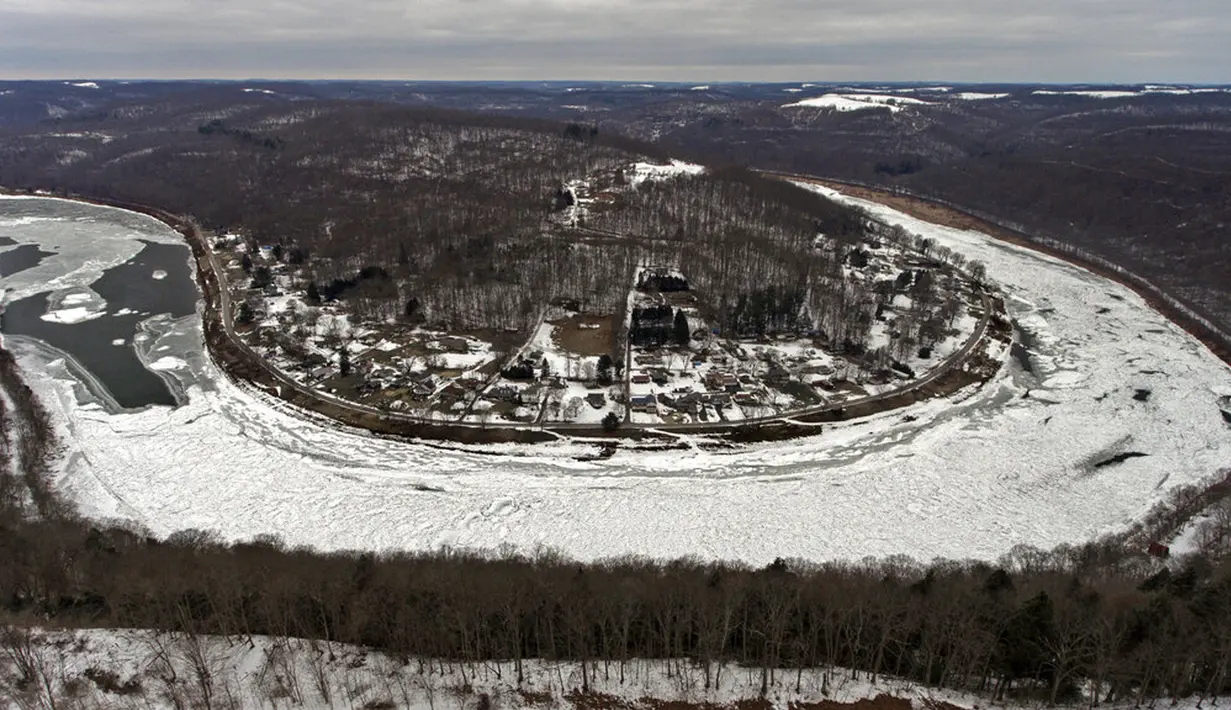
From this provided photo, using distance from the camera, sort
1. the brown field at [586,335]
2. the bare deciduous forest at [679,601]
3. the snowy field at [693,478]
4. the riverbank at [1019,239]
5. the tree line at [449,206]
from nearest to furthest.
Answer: the bare deciduous forest at [679,601] < the snowy field at [693,478] < the brown field at [586,335] < the riverbank at [1019,239] < the tree line at [449,206]

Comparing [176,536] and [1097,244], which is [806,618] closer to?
[176,536]

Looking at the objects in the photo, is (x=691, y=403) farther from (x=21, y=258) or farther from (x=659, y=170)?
(x=21, y=258)

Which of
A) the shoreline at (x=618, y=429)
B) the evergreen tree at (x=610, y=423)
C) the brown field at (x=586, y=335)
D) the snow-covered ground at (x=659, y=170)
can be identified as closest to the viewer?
the shoreline at (x=618, y=429)

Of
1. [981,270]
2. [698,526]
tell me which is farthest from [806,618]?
[981,270]

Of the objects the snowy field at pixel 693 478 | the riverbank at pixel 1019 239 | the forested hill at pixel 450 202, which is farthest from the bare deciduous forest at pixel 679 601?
the forested hill at pixel 450 202

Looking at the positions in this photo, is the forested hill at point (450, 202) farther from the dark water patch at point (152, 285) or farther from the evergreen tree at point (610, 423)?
the evergreen tree at point (610, 423)

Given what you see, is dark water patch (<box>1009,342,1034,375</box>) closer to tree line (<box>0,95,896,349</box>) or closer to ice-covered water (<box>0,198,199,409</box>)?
tree line (<box>0,95,896,349</box>)
